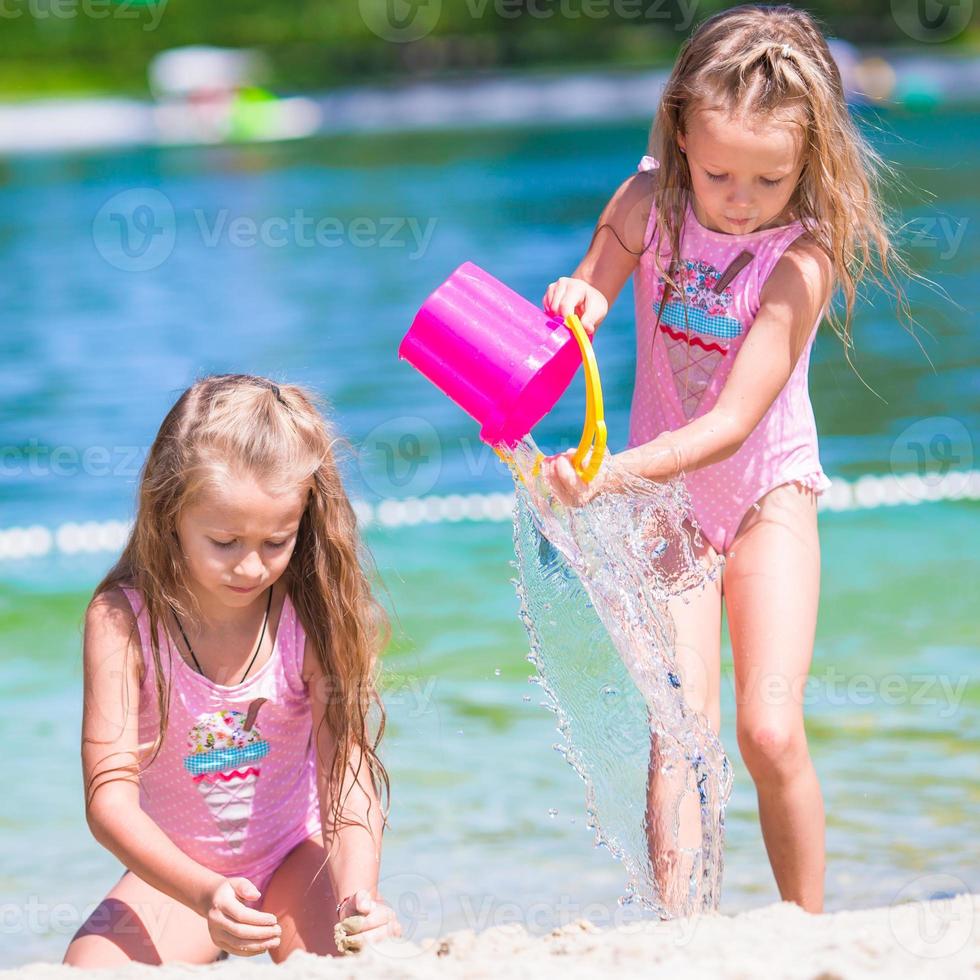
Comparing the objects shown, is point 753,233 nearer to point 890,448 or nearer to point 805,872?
point 805,872

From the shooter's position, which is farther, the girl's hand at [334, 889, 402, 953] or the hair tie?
the hair tie

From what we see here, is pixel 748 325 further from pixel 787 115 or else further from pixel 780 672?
pixel 780 672

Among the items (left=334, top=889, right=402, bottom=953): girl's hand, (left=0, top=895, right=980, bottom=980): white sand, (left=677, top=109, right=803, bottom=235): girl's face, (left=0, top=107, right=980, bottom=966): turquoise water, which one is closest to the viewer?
→ (left=0, top=895, right=980, bottom=980): white sand

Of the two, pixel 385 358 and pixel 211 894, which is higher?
pixel 385 358

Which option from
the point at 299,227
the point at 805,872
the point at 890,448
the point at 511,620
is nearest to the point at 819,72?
the point at 805,872

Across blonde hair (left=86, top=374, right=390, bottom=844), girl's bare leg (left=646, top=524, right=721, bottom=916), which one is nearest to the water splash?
girl's bare leg (left=646, top=524, right=721, bottom=916)

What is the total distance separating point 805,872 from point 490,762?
1594 mm

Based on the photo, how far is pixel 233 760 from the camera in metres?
2.84

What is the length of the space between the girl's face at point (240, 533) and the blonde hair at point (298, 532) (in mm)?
24

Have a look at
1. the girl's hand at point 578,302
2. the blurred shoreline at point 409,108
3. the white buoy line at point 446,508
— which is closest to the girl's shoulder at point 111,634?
the girl's hand at point 578,302

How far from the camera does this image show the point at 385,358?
10.5 metres

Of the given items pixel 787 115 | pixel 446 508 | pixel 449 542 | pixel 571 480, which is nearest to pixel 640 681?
pixel 571 480

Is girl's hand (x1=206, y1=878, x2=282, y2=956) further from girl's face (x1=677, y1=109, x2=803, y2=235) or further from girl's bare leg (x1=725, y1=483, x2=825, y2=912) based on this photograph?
girl's face (x1=677, y1=109, x2=803, y2=235)

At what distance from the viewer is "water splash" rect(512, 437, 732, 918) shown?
9.71 ft
